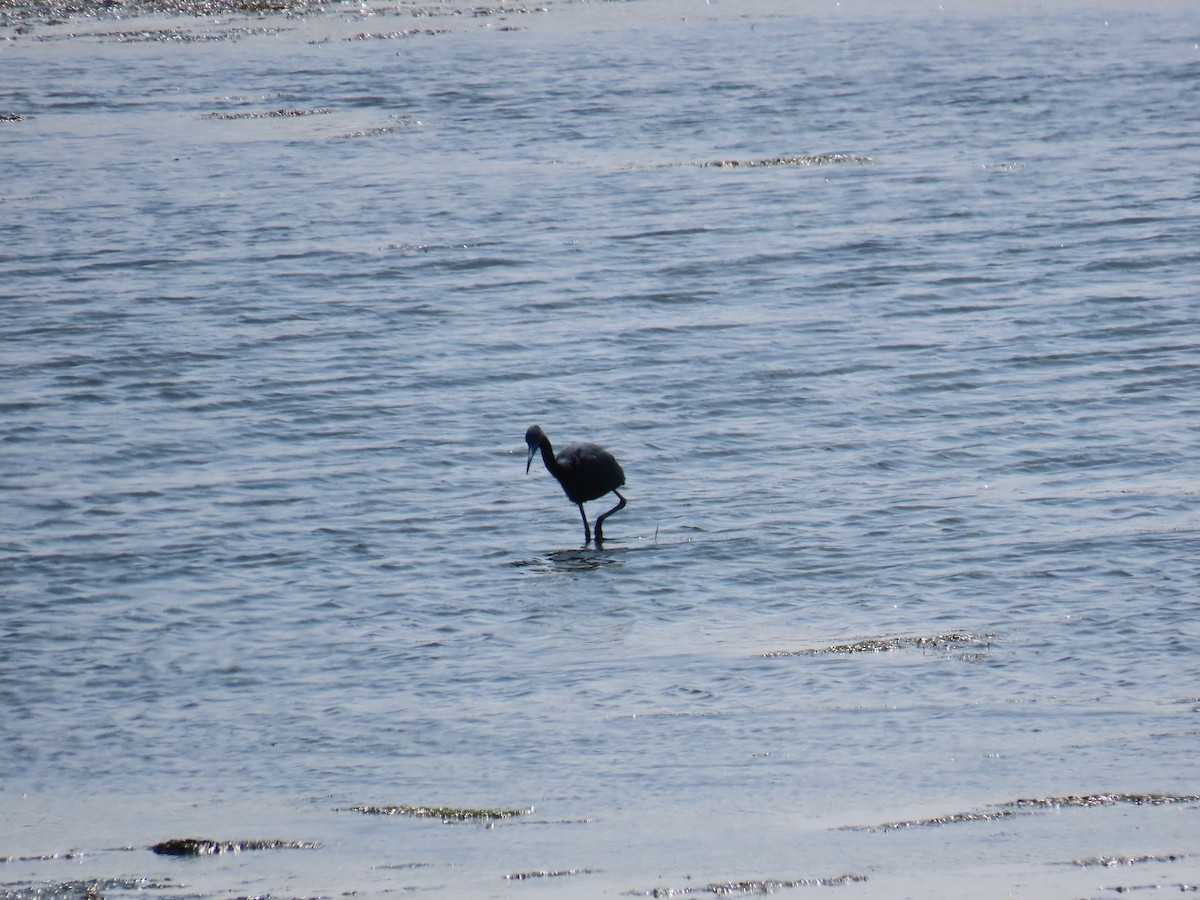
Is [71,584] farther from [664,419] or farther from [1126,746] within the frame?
[1126,746]

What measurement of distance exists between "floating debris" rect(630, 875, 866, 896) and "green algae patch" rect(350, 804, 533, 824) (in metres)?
1.09

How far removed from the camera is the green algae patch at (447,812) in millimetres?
7879

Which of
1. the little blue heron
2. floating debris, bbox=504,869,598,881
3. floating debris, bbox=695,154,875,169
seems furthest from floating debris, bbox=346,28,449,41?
floating debris, bbox=504,869,598,881

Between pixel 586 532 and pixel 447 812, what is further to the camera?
pixel 586 532

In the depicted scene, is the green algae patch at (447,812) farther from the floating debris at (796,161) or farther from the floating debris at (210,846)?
the floating debris at (796,161)

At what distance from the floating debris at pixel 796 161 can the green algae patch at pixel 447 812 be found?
643 inches

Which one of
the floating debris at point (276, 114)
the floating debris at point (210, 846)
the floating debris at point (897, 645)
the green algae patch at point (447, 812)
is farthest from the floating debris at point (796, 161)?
the floating debris at point (210, 846)

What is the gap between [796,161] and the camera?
23.5 meters

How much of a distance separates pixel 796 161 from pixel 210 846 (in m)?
17.3

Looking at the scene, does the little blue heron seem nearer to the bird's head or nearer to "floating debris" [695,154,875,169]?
the bird's head

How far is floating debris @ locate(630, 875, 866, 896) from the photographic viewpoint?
22.9 feet

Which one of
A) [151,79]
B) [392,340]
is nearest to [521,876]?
[392,340]

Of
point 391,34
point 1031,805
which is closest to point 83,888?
point 1031,805

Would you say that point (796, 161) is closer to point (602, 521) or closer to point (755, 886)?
point (602, 521)
